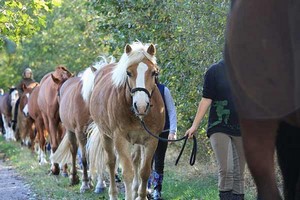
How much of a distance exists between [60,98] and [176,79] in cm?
280

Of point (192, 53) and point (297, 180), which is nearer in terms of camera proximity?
point (297, 180)

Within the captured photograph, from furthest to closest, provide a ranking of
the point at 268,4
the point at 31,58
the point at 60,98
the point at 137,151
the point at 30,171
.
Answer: the point at 31,58 → the point at 30,171 → the point at 60,98 → the point at 137,151 → the point at 268,4

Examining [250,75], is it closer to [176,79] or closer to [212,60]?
[212,60]

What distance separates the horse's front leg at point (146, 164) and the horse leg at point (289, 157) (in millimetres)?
4230

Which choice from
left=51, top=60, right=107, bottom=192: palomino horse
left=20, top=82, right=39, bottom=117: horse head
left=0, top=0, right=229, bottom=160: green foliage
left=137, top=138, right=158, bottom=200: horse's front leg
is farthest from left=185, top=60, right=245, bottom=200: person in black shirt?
left=20, top=82, right=39, bottom=117: horse head

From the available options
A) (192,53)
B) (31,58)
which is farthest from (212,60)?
(31,58)

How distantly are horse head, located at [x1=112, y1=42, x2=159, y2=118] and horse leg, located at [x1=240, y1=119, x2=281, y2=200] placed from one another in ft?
12.7

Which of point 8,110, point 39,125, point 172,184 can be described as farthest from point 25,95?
point 172,184

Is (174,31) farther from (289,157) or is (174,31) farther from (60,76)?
(289,157)

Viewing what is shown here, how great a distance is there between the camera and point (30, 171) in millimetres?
15305

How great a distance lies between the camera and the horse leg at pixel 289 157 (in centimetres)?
435

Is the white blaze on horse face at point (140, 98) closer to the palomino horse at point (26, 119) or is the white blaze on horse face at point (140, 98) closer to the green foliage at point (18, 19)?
the green foliage at point (18, 19)

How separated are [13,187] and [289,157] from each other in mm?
8825

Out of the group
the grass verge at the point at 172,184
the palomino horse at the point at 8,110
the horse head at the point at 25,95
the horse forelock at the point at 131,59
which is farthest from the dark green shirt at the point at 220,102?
the palomino horse at the point at 8,110
